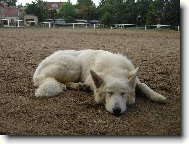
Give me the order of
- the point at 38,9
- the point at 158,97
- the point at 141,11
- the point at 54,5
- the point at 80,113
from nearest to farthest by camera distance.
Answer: the point at 80,113
the point at 158,97
the point at 54,5
the point at 141,11
the point at 38,9

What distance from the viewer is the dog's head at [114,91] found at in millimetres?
4832

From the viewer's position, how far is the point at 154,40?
12070 millimetres

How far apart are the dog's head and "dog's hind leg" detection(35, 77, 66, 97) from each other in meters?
0.58

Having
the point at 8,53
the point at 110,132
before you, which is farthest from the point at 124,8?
the point at 8,53

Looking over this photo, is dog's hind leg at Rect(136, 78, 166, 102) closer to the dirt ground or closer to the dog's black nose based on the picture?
the dirt ground

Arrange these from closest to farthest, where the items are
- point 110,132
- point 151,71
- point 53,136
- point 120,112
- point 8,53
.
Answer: point 53,136, point 110,132, point 120,112, point 151,71, point 8,53

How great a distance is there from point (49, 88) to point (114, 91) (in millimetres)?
996

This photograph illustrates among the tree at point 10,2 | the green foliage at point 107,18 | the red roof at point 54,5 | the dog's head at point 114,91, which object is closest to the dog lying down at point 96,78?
the dog's head at point 114,91

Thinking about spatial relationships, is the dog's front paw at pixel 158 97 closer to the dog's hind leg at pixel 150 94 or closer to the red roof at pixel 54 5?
the dog's hind leg at pixel 150 94

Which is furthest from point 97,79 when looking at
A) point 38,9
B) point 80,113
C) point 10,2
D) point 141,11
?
point 10,2

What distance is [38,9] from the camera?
19.8 ft

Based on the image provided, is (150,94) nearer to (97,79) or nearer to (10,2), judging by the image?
(97,79)

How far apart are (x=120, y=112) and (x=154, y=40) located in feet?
24.7

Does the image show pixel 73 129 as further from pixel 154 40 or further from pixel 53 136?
pixel 154 40
